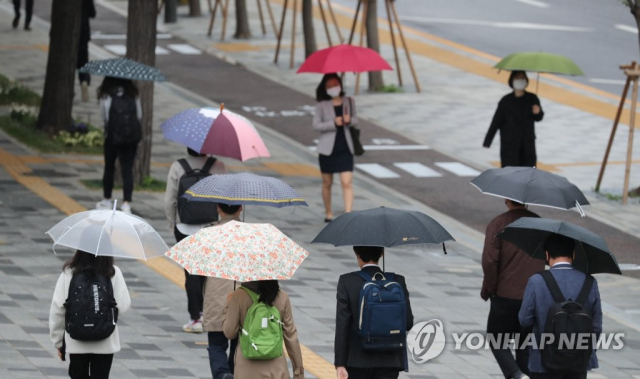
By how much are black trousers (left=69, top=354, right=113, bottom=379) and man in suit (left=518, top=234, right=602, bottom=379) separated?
91.7 inches

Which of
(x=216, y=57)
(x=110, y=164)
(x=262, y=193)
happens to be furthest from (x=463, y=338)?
(x=216, y=57)

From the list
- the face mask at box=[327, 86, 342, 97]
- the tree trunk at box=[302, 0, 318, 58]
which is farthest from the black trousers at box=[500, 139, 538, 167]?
the tree trunk at box=[302, 0, 318, 58]

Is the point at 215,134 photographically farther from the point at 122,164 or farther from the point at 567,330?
the point at 122,164

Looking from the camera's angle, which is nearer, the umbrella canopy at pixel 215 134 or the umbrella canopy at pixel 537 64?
the umbrella canopy at pixel 215 134

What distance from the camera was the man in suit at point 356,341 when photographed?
22.7 ft

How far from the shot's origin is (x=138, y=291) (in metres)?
11.4

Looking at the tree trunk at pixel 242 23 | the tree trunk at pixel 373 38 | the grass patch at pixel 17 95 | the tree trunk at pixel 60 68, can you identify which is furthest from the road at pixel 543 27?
the tree trunk at pixel 60 68

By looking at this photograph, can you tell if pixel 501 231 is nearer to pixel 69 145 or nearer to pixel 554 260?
pixel 554 260

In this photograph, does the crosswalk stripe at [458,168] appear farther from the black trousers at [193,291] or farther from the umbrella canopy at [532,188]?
the umbrella canopy at [532,188]

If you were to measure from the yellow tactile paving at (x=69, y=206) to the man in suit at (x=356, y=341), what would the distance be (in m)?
2.28

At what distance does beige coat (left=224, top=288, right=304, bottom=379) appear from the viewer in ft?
22.4

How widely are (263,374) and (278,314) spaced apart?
32cm

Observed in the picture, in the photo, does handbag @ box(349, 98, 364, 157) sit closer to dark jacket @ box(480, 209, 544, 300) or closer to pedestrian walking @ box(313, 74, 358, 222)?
pedestrian walking @ box(313, 74, 358, 222)

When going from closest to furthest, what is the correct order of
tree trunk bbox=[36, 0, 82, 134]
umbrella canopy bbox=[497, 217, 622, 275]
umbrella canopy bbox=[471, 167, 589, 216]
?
1. umbrella canopy bbox=[497, 217, 622, 275]
2. umbrella canopy bbox=[471, 167, 589, 216]
3. tree trunk bbox=[36, 0, 82, 134]
